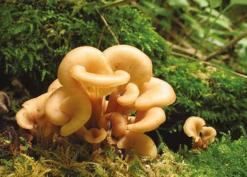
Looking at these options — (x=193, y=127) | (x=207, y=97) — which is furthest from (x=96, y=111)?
(x=207, y=97)

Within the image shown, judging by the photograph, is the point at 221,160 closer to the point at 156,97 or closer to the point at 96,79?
the point at 156,97

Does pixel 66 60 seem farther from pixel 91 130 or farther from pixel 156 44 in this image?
pixel 156 44

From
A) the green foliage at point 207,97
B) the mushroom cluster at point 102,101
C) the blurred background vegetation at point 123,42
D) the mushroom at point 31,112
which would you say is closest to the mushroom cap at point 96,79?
the mushroom cluster at point 102,101

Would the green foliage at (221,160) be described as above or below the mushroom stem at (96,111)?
below

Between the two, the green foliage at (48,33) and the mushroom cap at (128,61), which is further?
the green foliage at (48,33)

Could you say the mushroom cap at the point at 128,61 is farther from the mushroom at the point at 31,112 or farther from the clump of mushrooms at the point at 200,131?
the clump of mushrooms at the point at 200,131

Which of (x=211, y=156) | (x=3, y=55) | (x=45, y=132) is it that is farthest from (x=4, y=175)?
(x=211, y=156)
